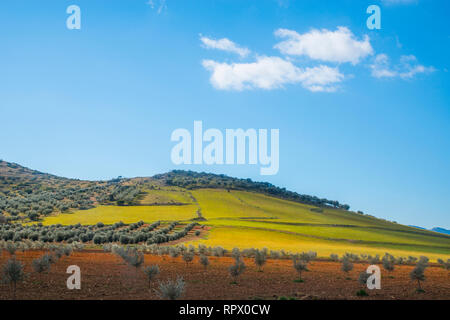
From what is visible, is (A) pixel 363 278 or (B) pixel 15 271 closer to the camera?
(B) pixel 15 271

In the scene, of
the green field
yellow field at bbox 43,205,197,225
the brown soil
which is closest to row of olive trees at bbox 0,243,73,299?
the brown soil

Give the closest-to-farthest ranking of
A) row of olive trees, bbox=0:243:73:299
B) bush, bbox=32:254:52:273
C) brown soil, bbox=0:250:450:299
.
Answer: row of olive trees, bbox=0:243:73:299
brown soil, bbox=0:250:450:299
bush, bbox=32:254:52:273

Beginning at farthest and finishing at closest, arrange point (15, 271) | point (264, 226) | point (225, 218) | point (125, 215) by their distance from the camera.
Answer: point (225, 218) → point (125, 215) → point (264, 226) → point (15, 271)

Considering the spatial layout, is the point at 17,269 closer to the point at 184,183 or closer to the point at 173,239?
the point at 173,239

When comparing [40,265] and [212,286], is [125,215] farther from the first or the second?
[212,286]

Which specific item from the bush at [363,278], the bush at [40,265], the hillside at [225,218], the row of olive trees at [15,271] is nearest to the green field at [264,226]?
the hillside at [225,218]

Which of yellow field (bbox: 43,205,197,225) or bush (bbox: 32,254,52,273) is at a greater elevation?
bush (bbox: 32,254,52,273)

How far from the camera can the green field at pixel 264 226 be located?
6057cm

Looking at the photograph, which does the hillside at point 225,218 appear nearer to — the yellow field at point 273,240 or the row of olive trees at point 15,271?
the yellow field at point 273,240

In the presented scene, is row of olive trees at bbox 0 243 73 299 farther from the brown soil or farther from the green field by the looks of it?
the green field

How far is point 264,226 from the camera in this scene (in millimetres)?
81125

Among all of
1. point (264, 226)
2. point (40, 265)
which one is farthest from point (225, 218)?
point (40, 265)

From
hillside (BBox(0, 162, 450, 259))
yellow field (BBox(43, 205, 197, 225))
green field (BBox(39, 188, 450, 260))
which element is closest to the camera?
green field (BBox(39, 188, 450, 260))

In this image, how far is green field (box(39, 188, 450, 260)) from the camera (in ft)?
199
